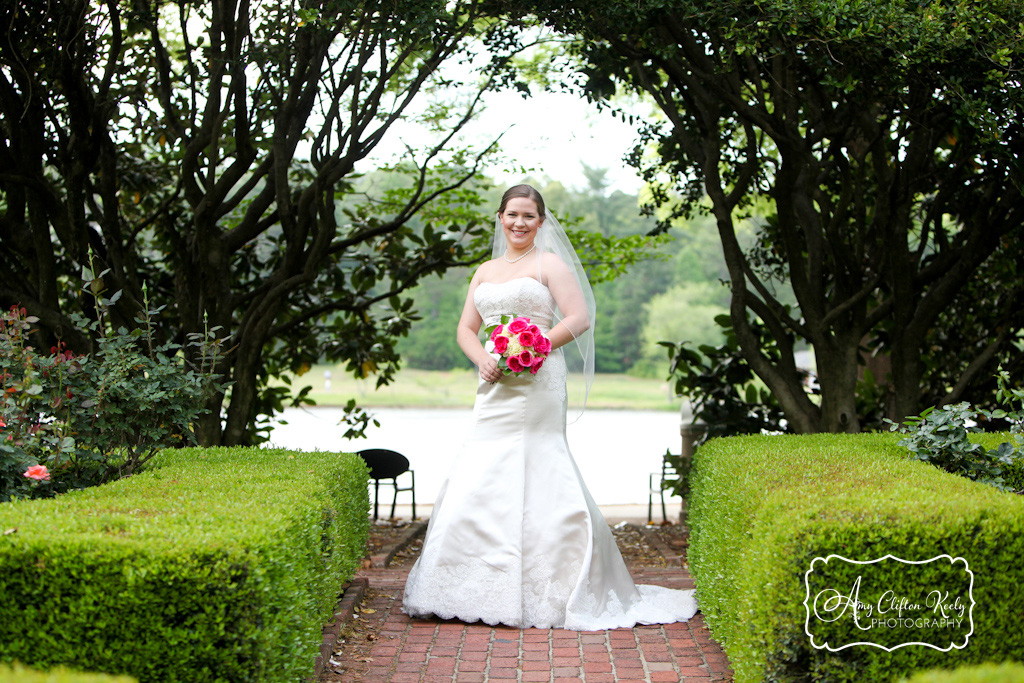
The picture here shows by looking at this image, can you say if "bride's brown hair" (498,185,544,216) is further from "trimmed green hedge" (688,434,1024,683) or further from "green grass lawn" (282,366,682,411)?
"green grass lawn" (282,366,682,411)

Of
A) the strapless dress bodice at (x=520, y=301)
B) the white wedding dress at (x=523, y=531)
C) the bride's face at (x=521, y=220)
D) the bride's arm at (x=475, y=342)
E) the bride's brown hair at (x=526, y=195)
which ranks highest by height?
the bride's brown hair at (x=526, y=195)

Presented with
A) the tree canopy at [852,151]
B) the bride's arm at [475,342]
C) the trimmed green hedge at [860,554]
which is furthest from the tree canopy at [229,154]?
the trimmed green hedge at [860,554]

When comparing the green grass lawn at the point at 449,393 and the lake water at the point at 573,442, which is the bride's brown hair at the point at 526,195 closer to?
the lake water at the point at 573,442

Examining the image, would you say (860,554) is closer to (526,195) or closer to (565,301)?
(565,301)

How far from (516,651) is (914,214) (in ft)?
23.8

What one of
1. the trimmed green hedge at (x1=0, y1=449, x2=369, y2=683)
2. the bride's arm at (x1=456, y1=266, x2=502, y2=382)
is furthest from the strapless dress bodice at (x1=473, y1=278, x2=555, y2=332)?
the trimmed green hedge at (x1=0, y1=449, x2=369, y2=683)

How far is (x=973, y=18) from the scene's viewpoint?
212 inches

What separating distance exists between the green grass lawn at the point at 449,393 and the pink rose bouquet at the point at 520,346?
34.3m

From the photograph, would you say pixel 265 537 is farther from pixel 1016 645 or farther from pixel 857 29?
pixel 857 29

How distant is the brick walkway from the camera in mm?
4227

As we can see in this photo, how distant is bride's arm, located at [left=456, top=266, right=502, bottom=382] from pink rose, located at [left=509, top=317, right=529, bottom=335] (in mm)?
212

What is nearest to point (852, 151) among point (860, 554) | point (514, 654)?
point (514, 654)

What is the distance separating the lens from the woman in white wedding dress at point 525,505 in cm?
506

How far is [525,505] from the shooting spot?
520 centimetres
